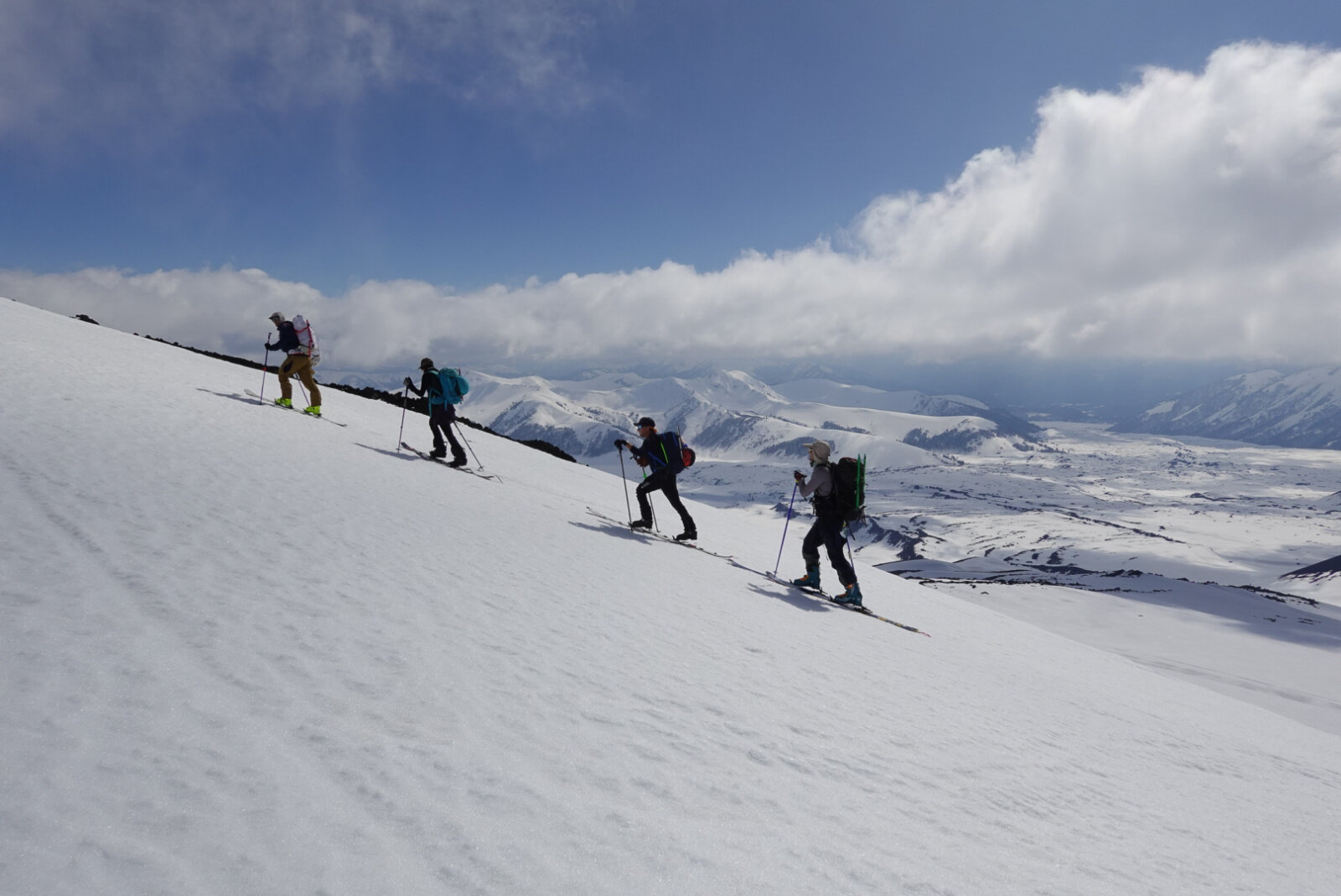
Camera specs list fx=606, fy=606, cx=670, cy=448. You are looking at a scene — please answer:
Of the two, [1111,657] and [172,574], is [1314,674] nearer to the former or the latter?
[1111,657]

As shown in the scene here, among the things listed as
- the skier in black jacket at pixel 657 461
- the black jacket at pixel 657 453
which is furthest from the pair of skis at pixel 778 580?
the black jacket at pixel 657 453

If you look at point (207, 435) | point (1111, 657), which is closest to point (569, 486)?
point (207, 435)

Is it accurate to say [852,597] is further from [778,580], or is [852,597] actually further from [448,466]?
[448,466]

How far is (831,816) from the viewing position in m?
4.02

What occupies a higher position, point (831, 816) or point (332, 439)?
point (332, 439)

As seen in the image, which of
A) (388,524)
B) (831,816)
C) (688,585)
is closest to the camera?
(831,816)

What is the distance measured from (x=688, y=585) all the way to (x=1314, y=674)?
26961mm

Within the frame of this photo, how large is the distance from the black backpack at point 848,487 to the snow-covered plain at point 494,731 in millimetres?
1816

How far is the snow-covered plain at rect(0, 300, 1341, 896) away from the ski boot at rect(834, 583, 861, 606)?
3.73 ft

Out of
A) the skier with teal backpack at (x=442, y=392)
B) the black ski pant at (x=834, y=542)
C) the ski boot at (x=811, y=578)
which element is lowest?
the ski boot at (x=811, y=578)

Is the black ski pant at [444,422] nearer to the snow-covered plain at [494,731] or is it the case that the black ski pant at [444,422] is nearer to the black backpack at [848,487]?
the snow-covered plain at [494,731]

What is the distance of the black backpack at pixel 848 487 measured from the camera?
419 inches

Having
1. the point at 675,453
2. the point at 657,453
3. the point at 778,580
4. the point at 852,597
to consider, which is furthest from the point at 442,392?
the point at 852,597

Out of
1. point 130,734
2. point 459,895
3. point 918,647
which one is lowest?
point 918,647
